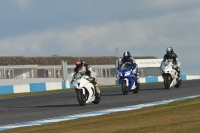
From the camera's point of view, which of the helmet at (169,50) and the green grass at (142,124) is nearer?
the green grass at (142,124)

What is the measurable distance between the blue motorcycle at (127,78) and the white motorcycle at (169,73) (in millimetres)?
2036

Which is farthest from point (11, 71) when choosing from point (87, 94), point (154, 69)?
point (87, 94)

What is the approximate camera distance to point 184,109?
14711 mm

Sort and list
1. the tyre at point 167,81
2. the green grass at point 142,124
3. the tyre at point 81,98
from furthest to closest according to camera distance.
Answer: the tyre at point 167,81, the tyre at point 81,98, the green grass at point 142,124

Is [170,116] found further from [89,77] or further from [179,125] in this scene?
[89,77]

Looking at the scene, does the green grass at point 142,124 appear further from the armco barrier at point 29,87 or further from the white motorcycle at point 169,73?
the armco barrier at point 29,87

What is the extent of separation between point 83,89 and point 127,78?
16.2 feet

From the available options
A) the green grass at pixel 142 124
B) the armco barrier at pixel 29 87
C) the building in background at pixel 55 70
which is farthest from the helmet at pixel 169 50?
the building in background at pixel 55 70

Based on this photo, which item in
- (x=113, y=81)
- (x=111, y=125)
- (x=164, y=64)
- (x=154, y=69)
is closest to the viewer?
(x=111, y=125)

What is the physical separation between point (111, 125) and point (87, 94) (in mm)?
8046

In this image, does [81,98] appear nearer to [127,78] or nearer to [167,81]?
[127,78]

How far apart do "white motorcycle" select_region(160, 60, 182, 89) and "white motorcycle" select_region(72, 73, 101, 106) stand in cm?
703

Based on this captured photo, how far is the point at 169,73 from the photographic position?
88.2 feet

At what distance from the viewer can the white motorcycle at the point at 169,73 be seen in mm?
26844
